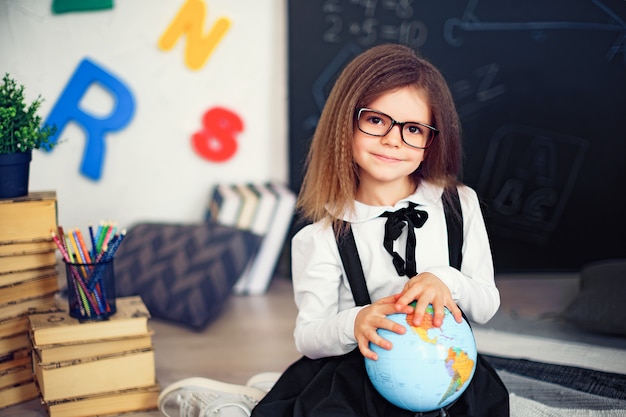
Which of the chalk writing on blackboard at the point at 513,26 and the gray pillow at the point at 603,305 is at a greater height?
the chalk writing on blackboard at the point at 513,26

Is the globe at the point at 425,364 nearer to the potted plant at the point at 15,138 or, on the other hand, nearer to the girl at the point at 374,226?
the girl at the point at 374,226

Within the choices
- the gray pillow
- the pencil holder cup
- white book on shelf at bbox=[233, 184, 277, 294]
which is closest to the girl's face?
the pencil holder cup

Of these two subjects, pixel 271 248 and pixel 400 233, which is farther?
pixel 271 248

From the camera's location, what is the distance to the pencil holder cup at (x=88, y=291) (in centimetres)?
163

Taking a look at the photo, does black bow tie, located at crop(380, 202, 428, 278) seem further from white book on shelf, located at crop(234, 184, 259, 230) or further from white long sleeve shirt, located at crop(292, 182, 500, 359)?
white book on shelf, located at crop(234, 184, 259, 230)

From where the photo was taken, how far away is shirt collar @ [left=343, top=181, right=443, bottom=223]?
4.74ft

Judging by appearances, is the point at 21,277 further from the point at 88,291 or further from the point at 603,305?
the point at 603,305

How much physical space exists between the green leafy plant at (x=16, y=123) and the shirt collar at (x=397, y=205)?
2.61 feet

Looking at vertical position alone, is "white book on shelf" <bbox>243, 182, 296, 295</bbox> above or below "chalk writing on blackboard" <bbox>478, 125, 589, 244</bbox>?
below

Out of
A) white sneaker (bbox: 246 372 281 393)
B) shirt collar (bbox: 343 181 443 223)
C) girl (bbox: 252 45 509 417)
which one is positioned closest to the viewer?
girl (bbox: 252 45 509 417)

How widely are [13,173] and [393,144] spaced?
0.94 m

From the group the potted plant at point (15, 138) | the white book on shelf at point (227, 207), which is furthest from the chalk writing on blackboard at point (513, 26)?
the potted plant at point (15, 138)

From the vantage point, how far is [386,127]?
1388 millimetres

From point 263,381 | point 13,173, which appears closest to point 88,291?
point 13,173
